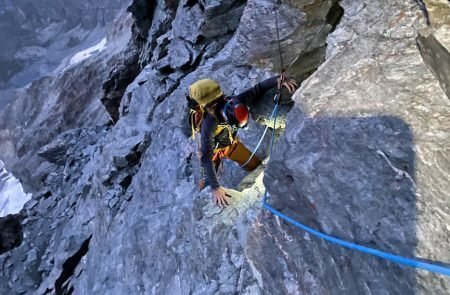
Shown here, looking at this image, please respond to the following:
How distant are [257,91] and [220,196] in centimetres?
175

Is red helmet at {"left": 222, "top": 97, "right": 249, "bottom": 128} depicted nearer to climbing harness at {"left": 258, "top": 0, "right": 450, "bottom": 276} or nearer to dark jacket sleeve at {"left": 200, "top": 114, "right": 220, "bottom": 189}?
dark jacket sleeve at {"left": 200, "top": 114, "right": 220, "bottom": 189}

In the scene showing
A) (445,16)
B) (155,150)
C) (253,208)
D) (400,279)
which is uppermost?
(445,16)

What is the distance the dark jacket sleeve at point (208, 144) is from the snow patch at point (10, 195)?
35.3m

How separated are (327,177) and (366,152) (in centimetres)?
42

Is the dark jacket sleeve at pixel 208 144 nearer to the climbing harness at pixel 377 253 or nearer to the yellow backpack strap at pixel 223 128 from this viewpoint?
the yellow backpack strap at pixel 223 128

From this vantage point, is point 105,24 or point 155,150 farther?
point 105,24

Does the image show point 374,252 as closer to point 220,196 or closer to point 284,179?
point 284,179

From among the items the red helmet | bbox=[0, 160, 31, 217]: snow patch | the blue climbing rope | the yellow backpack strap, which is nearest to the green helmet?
the red helmet

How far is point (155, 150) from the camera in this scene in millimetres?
10445

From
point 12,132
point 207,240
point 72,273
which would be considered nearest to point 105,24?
point 12,132

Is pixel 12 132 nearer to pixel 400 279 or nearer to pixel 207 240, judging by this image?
pixel 207 240

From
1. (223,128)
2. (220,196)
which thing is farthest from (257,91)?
(220,196)

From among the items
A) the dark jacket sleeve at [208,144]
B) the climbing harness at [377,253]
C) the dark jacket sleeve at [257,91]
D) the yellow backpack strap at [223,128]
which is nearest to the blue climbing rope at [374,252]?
the climbing harness at [377,253]

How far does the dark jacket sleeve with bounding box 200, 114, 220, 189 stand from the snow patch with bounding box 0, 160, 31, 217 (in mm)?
35283
